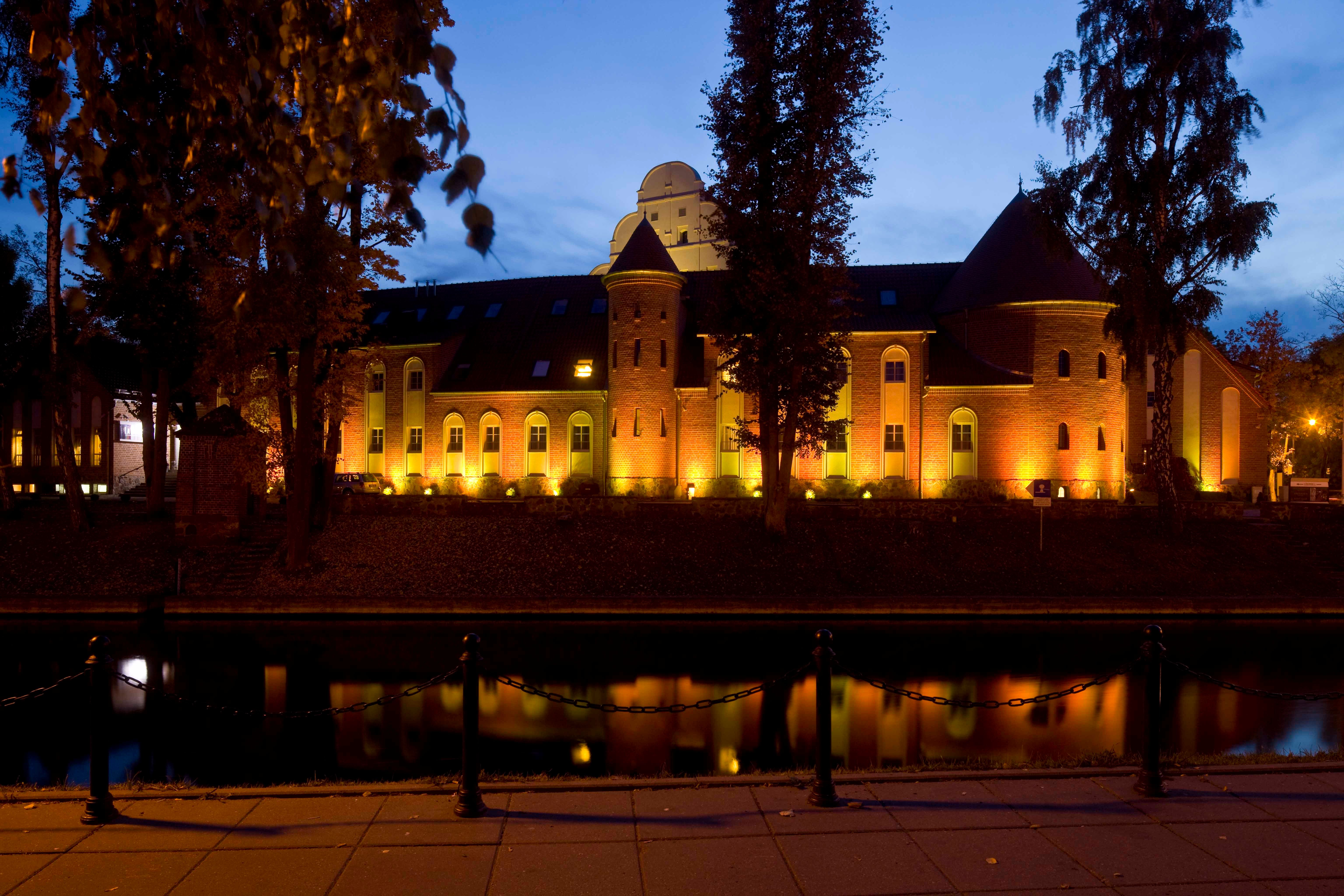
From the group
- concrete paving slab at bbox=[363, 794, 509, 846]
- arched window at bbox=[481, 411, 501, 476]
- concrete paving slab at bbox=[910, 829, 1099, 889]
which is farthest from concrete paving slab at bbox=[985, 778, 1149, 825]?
arched window at bbox=[481, 411, 501, 476]

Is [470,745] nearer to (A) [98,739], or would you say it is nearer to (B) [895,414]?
(A) [98,739]

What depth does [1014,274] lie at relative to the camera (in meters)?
34.9

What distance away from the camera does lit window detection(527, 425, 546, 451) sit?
3806 cm

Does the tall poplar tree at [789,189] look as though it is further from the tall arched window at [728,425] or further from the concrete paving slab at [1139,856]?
the concrete paving slab at [1139,856]

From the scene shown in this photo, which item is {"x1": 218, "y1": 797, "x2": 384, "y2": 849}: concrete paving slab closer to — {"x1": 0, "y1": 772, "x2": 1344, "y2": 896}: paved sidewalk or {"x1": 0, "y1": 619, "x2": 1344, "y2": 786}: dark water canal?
{"x1": 0, "y1": 772, "x2": 1344, "y2": 896}: paved sidewalk

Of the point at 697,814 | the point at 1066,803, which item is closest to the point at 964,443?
→ the point at 1066,803

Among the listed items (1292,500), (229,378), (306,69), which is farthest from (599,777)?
(1292,500)

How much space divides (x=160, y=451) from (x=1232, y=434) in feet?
139

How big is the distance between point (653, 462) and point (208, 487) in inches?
656

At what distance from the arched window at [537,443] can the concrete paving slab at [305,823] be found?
105ft

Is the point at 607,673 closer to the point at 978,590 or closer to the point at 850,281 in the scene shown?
the point at 978,590

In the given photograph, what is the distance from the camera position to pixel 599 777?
22.6ft

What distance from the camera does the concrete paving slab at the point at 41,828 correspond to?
5188mm

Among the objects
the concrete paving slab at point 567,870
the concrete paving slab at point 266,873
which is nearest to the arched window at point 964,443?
A: the concrete paving slab at point 567,870
